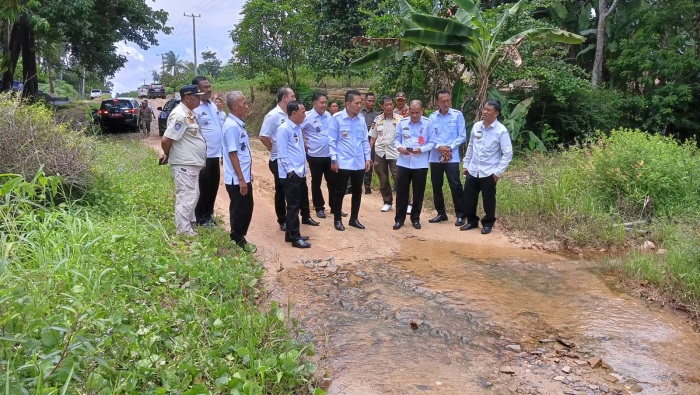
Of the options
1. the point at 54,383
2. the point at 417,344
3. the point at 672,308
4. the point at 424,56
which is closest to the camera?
the point at 54,383

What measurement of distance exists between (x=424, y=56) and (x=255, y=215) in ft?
21.5

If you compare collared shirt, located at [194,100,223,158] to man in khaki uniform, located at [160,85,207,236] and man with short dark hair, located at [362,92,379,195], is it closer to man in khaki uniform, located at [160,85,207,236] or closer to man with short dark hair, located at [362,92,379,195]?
man in khaki uniform, located at [160,85,207,236]

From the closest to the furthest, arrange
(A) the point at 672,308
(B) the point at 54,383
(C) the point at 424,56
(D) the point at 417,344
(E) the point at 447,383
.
Answer: (B) the point at 54,383 < (E) the point at 447,383 < (D) the point at 417,344 < (A) the point at 672,308 < (C) the point at 424,56

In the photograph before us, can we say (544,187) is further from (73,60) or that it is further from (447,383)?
(73,60)

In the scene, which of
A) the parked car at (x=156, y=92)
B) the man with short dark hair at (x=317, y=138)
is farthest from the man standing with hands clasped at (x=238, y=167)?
the parked car at (x=156, y=92)

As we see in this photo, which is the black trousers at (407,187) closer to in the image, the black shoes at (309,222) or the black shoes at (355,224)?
the black shoes at (355,224)

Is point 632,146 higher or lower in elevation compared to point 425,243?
higher

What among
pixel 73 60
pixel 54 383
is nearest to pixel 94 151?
pixel 54 383

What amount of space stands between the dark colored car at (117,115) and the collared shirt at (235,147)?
1529cm

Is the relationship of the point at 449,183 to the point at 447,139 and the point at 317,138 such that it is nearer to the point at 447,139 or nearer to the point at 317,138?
the point at 447,139

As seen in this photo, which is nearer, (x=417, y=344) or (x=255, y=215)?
(x=417, y=344)

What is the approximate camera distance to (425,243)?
620cm

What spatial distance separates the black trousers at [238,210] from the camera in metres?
5.31

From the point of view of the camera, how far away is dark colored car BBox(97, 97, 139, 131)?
18.5 metres
